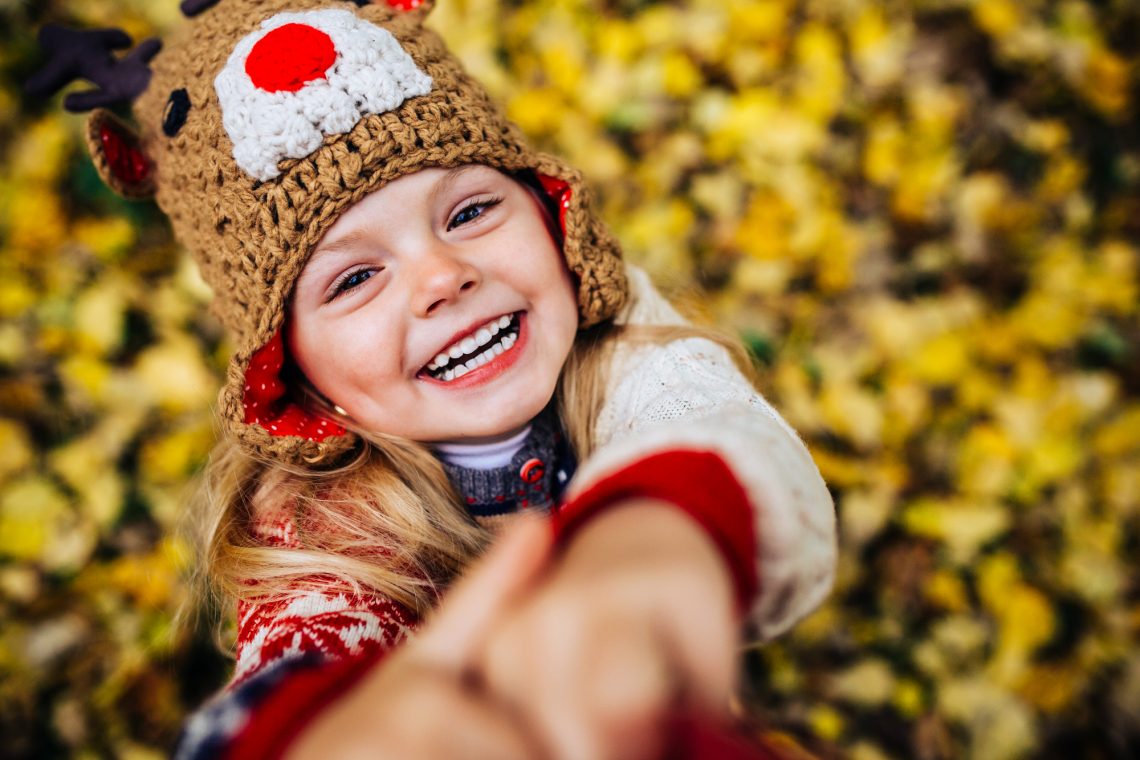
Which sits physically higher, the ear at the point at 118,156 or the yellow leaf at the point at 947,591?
the ear at the point at 118,156

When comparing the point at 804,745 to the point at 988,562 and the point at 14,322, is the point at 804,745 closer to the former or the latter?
the point at 988,562

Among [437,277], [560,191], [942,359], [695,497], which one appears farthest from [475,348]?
[942,359]

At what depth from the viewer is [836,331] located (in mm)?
1762

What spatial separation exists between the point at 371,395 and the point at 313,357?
98mm

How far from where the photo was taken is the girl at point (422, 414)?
0.48 metres

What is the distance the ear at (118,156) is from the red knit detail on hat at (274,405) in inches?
14.9

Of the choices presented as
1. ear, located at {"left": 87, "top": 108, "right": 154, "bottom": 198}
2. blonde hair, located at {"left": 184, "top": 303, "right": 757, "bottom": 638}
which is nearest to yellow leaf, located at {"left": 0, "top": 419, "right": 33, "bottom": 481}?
blonde hair, located at {"left": 184, "top": 303, "right": 757, "bottom": 638}

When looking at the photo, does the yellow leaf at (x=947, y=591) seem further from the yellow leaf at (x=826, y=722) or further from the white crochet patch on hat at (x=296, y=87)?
the white crochet patch on hat at (x=296, y=87)

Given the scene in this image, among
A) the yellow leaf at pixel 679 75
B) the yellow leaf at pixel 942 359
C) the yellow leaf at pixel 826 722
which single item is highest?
the yellow leaf at pixel 679 75

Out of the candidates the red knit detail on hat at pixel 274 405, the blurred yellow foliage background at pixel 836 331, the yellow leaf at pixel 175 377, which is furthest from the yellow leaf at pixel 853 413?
the yellow leaf at pixel 175 377

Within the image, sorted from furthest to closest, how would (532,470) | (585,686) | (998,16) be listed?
(998,16) < (532,470) < (585,686)

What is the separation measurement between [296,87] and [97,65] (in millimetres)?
554

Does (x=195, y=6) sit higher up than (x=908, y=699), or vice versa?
(x=195, y=6)

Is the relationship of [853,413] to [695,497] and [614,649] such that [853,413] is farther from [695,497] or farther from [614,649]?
[614,649]
